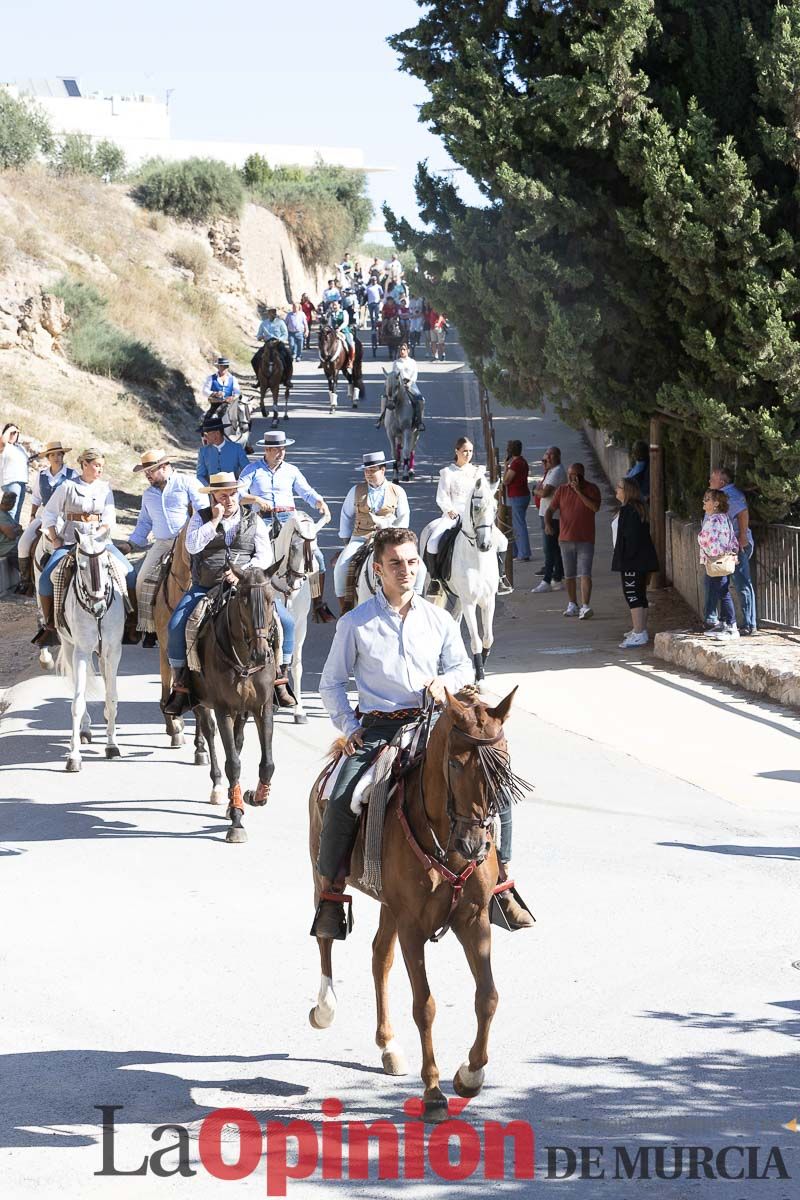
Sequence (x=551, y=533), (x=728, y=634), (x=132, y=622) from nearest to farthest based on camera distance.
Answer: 1. (x=132, y=622)
2. (x=728, y=634)
3. (x=551, y=533)

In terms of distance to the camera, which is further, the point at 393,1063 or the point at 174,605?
the point at 174,605

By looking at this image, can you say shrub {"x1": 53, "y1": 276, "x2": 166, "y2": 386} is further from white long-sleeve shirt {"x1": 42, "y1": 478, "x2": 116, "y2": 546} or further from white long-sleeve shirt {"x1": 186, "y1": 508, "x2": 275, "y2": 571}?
white long-sleeve shirt {"x1": 186, "y1": 508, "x2": 275, "y2": 571}

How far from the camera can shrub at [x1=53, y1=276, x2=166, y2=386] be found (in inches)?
1457

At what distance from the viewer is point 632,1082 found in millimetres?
6977

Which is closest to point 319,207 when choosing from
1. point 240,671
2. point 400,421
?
point 400,421

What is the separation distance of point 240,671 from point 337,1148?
5571 mm

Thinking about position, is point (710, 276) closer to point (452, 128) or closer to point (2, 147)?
point (452, 128)

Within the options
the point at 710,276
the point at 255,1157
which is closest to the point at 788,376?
the point at 710,276

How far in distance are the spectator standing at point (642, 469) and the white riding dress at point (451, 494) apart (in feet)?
17.2

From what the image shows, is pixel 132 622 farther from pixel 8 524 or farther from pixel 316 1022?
pixel 8 524

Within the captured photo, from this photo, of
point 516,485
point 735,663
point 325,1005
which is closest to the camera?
point 325,1005

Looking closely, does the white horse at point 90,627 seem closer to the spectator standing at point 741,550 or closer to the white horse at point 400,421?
the spectator standing at point 741,550

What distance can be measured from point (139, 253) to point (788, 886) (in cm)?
4395

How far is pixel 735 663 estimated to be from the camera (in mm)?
16141
